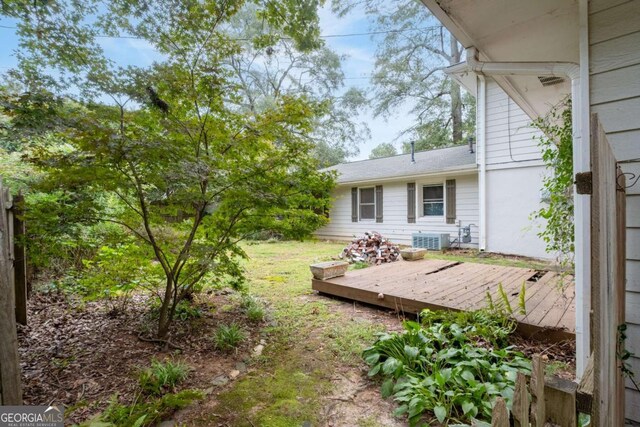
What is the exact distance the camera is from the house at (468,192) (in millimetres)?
7586

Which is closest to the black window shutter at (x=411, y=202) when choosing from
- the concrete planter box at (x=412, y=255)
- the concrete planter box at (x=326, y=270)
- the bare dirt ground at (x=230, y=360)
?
the concrete planter box at (x=412, y=255)

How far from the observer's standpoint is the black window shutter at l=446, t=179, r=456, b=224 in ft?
30.0

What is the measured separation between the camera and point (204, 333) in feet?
10.5

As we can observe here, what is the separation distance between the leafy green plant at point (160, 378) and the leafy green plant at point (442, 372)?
152 cm

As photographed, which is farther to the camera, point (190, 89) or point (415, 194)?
point (415, 194)

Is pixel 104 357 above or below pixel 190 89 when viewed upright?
below

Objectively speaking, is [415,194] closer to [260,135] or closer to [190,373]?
[260,135]

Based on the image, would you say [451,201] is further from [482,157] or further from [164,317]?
[164,317]

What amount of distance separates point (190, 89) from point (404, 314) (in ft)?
11.4

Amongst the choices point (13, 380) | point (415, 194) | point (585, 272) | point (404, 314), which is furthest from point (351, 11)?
point (13, 380)

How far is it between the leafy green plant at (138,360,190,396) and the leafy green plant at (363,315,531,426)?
152 centimetres

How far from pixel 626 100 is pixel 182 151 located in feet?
10.1

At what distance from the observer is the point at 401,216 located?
34.1 feet

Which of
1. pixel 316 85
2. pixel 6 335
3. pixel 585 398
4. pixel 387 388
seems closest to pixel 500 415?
pixel 585 398
